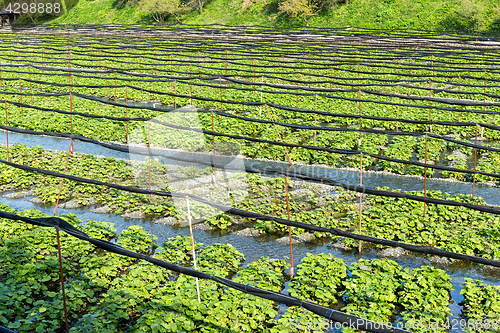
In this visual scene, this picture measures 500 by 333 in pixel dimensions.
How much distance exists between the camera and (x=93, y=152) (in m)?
14.0

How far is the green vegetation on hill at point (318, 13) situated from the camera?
4022 centimetres

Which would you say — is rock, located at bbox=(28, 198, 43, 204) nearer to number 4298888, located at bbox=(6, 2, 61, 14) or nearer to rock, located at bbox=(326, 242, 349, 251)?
rock, located at bbox=(326, 242, 349, 251)

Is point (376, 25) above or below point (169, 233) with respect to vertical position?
above

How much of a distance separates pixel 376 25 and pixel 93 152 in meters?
36.0

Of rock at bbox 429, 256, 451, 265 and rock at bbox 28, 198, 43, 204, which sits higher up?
rock at bbox 28, 198, 43, 204

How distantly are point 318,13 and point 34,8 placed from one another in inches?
2006

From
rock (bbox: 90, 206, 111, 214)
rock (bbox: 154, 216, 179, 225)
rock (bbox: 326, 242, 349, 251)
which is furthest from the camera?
rock (bbox: 90, 206, 111, 214)

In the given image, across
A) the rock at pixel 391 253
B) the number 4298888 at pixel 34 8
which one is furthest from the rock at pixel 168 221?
the number 4298888 at pixel 34 8

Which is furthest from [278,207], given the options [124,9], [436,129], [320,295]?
→ [124,9]

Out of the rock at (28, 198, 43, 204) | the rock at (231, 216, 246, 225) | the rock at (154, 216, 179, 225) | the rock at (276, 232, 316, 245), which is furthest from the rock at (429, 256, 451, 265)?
the rock at (28, 198, 43, 204)

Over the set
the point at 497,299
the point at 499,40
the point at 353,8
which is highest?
the point at 353,8

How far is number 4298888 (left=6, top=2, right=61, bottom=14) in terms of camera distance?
71500 mm

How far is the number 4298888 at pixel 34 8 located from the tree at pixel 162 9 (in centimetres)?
2133

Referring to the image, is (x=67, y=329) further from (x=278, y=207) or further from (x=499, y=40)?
(x=499, y=40)
